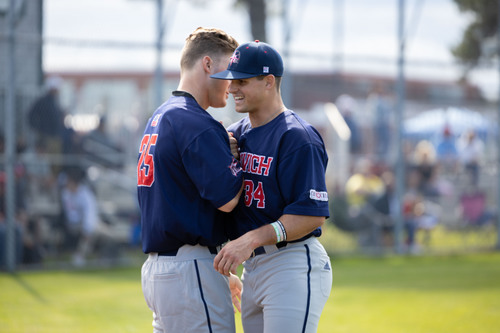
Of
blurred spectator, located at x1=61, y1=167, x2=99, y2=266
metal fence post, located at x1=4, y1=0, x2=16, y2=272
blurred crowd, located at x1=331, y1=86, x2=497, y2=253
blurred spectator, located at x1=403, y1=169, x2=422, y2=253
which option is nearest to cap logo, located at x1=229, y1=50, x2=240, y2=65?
metal fence post, located at x1=4, y1=0, x2=16, y2=272

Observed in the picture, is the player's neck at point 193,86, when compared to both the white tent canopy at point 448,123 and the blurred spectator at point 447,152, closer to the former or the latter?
the blurred spectator at point 447,152

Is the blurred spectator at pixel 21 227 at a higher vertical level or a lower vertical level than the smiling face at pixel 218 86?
lower

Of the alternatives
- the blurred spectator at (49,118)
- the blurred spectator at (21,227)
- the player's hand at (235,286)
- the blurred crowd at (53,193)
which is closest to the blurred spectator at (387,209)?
the blurred crowd at (53,193)

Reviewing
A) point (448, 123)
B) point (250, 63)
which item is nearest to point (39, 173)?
point (448, 123)

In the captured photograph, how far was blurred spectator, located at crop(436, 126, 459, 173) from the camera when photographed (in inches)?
537

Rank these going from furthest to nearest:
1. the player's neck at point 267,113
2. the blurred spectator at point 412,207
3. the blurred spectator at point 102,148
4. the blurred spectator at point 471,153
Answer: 1. the blurred spectator at point 471,153
2. the blurred spectator at point 412,207
3. the blurred spectator at point 102,148
4. the player's neck at point 267,113

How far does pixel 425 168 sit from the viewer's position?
13414 mm

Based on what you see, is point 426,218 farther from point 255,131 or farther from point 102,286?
point 255,131

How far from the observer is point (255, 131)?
12.9ft

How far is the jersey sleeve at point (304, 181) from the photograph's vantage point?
3.58 m

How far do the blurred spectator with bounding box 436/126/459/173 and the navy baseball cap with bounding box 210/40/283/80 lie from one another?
10.5m

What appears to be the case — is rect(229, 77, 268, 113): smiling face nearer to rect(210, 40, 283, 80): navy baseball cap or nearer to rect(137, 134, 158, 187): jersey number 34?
rect(210, 40, 283, 80): navy baseball cap

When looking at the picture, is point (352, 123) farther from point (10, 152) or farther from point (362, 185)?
point (10, 152)

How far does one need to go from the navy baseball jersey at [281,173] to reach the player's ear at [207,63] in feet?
1.39
